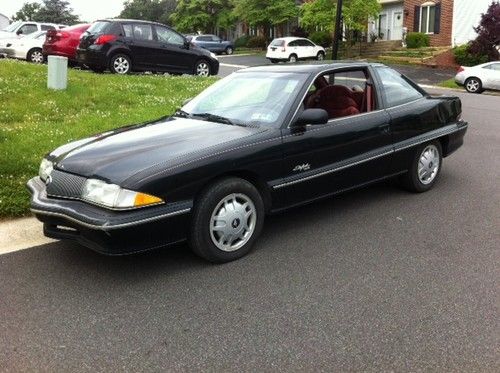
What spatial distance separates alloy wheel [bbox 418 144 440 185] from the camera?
6145mm

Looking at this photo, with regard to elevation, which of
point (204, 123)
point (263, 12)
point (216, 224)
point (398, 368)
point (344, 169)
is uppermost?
point (263, 12)

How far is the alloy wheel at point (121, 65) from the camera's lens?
14.2 meters

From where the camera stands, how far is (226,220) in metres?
4.29

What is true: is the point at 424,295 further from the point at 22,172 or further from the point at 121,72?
the point at 121,72

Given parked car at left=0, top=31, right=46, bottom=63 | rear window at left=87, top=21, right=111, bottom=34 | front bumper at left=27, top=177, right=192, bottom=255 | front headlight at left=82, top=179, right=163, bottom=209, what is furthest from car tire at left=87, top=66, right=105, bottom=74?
front headlight at left=82, top=179, right=163, bottom=209

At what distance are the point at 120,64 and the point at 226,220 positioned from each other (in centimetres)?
1096

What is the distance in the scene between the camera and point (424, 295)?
3.78 meters

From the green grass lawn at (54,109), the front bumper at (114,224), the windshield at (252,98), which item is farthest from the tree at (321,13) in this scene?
the front bumper at (114,224)

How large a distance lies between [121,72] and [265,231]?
1037cm

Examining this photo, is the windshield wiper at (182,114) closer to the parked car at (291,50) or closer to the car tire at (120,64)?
the car tire at (120,64)

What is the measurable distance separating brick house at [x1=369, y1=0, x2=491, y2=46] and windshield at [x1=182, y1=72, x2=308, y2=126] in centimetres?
2964

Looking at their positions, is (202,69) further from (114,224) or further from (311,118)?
(114,224)

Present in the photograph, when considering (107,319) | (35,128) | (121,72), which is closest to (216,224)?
(107,319)

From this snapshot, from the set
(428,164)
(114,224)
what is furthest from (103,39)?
(114,224)
